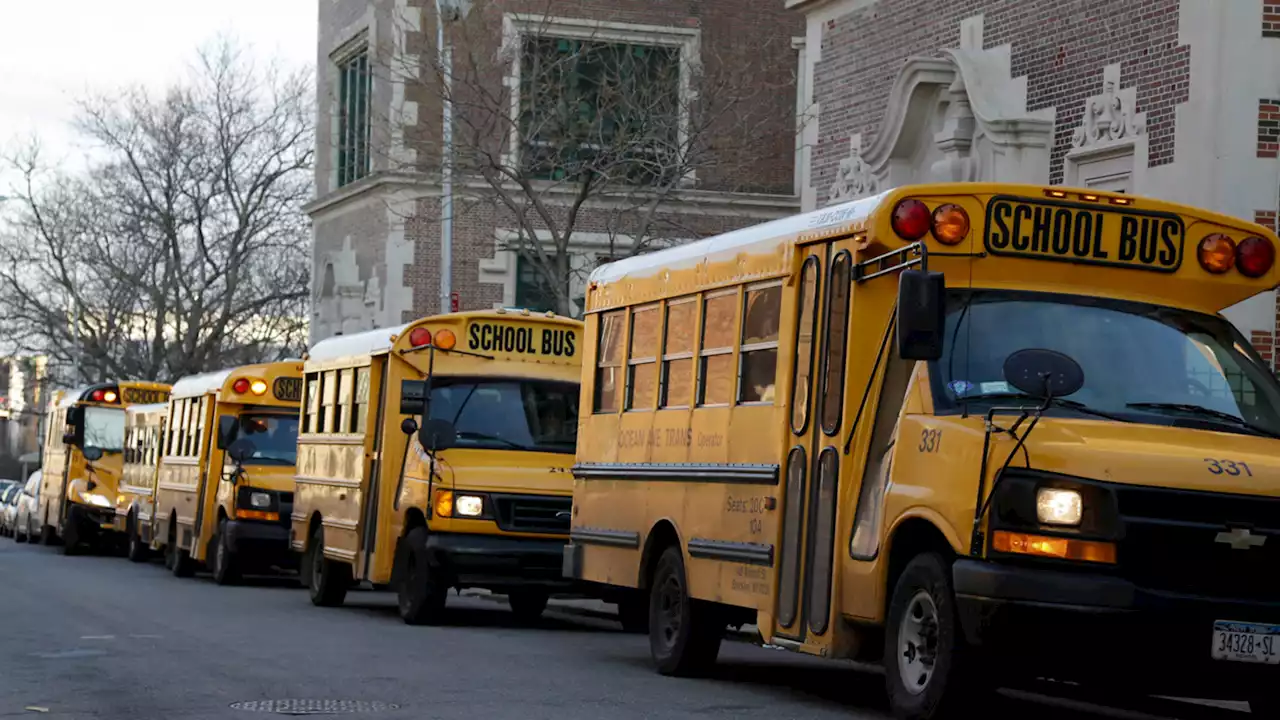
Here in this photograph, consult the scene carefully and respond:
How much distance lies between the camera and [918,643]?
10.0m

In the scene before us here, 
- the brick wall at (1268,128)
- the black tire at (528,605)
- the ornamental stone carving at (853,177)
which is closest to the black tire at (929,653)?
the brick wall at (1268,128)

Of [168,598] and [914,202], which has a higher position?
[914,202]

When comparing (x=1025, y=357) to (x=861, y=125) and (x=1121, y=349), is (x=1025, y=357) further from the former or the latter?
(x=861, y=125)

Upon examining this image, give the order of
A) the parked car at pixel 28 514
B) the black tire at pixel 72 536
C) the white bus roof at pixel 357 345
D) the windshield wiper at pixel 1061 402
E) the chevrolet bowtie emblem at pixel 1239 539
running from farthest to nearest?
the parked car at pixel 28 514 < the black tire at pixel 72 536 < the white bus roof at pixel 357 345 < the windshield wiper at pixel 1061 402 < the chevrolet bowtie emblem at pixel 1239 539

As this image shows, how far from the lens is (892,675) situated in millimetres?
10195

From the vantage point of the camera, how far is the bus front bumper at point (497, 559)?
1738cm

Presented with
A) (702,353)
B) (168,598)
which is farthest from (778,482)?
(168,598)

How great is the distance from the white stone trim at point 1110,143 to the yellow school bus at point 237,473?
1001 cm

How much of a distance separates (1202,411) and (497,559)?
8.36 metres

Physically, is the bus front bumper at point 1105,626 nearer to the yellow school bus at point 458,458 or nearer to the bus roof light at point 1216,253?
the bus roof light at point 1216,253

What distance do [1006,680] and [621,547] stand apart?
480cm

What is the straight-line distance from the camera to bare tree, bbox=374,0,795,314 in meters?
28.0

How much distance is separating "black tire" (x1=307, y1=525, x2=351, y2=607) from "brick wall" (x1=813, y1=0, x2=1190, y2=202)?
7.90 metres

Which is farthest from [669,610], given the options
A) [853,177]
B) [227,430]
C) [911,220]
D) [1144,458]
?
[227,430]
